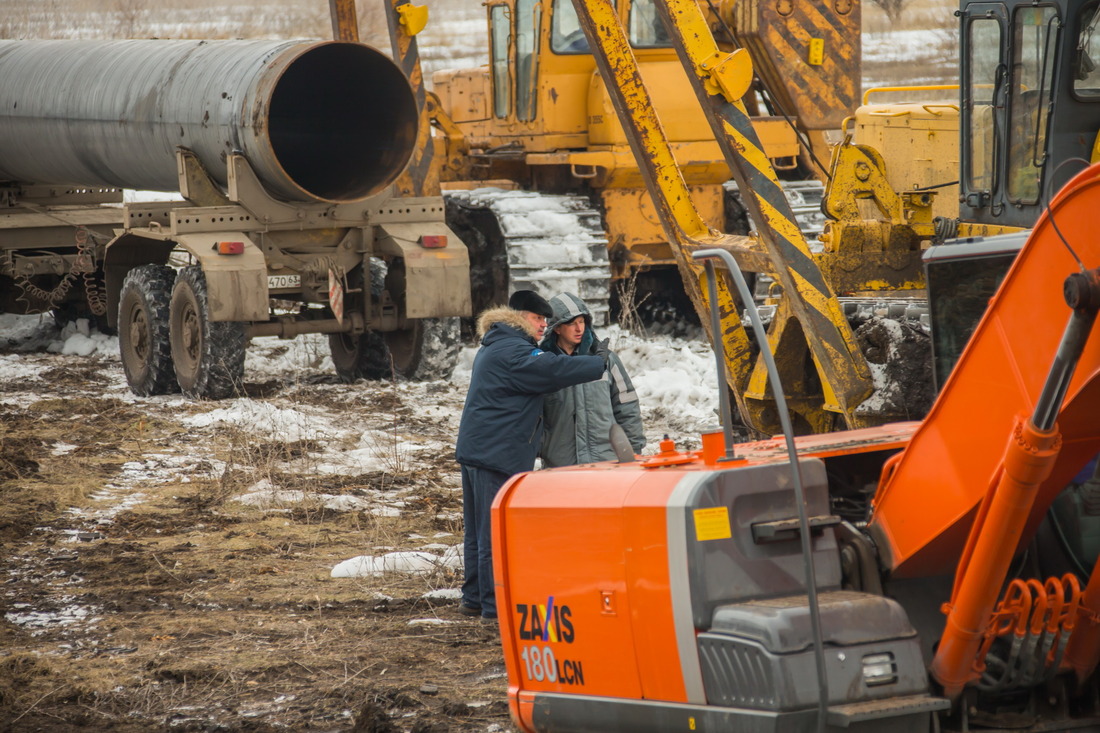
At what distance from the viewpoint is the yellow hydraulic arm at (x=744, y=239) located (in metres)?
7.25

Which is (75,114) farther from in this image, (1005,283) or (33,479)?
(1005,283)

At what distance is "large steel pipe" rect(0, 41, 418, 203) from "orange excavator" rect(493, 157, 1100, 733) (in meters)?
8.22

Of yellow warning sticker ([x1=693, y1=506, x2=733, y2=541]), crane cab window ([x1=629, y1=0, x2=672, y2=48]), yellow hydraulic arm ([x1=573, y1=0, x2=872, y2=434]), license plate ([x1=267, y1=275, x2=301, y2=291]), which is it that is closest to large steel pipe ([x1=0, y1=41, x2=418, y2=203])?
license plate ([x1=267, y1=275, x2=301, y2=291])

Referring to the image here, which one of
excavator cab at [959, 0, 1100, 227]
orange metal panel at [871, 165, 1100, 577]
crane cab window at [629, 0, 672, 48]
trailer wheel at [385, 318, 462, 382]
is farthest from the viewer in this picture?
crane cab window at [629, 0, 672, 48]

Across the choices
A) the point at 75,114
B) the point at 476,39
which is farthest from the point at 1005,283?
the point at 476,39

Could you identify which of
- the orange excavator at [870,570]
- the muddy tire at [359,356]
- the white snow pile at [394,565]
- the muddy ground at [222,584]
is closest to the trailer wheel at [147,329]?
the muddy ground at [222,584]

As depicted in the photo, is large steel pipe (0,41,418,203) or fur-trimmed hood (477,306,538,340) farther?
large steel pipe (0,41,418,203)

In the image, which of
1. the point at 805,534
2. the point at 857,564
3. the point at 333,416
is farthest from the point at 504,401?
the point at 333,416

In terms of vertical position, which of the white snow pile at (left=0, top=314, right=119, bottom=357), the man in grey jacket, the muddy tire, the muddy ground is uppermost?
the man in grey jacket

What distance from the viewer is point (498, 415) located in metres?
6.51

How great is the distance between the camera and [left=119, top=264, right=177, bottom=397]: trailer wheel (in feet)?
42.0

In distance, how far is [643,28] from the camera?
45.9 feet

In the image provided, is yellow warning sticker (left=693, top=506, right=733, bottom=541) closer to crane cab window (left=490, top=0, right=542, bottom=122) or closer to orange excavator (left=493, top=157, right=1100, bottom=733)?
orange excavator (left=493, top=157, right=1100, bottom=733)

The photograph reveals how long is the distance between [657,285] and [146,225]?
5.19m
